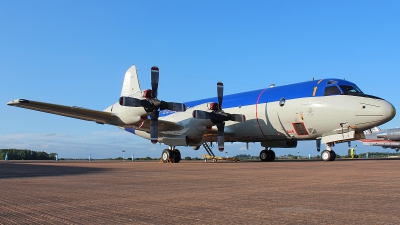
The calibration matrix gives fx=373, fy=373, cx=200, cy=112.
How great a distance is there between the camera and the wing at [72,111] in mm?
18652

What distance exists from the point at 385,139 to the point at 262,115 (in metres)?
42.0

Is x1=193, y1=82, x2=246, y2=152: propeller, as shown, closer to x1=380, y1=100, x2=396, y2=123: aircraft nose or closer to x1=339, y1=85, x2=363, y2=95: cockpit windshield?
x1=339, y1=85, x2=363, y2=95: cockpit windshield

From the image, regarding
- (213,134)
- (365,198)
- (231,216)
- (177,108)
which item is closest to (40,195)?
(231,216)

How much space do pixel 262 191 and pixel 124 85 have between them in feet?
76.1

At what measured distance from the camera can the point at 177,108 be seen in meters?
21.1

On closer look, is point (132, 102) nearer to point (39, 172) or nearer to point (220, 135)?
point (220, 135)

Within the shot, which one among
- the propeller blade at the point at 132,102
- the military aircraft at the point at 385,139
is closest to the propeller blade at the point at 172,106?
the propeller blade at the point at 132,102

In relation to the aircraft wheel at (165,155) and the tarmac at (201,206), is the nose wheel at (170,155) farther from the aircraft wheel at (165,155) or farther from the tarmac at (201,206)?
the tarmac at (201,206)

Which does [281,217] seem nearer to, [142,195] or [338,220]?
[338,220]

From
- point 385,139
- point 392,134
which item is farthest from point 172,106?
point 385,139

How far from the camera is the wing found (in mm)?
18652

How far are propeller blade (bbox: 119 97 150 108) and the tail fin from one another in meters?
7.12

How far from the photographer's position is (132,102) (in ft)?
63.2

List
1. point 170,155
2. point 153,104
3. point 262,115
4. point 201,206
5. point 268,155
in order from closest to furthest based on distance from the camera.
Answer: point 201,206
point 153,104
point 262,115
point 170,155
point 268,155
